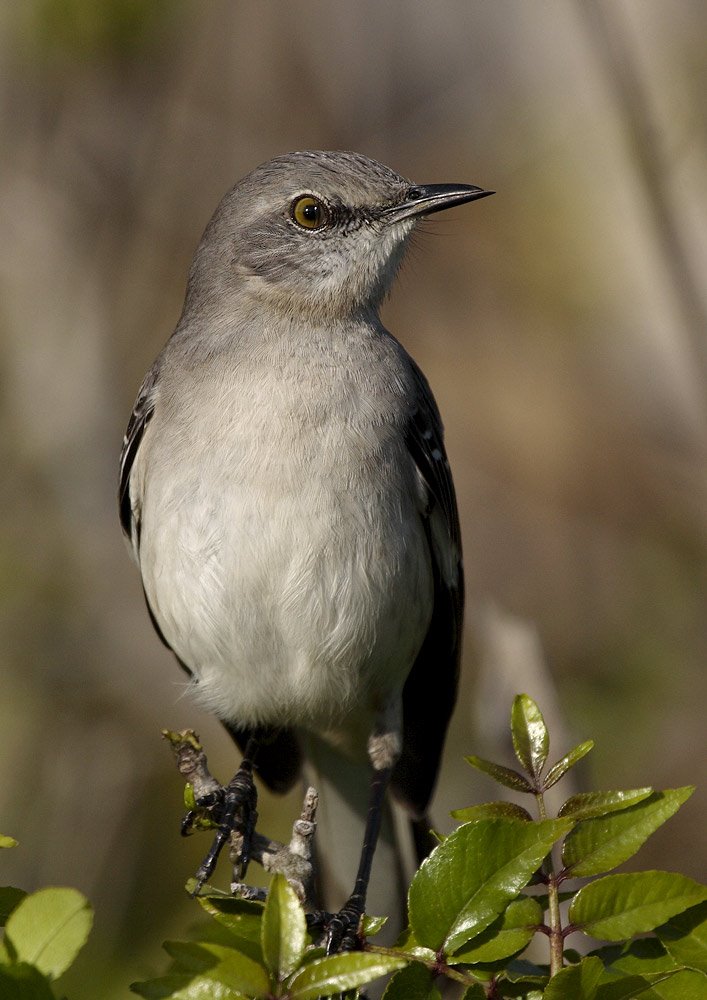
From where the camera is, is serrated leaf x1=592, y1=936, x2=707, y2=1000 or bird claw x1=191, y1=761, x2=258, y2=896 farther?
bird claw x1=191, y1=761, x2=258, y2=896

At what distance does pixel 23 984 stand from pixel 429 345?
7.41 metres

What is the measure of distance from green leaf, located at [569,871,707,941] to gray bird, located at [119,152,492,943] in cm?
143

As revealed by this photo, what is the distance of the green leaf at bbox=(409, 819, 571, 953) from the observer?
7.64 feet

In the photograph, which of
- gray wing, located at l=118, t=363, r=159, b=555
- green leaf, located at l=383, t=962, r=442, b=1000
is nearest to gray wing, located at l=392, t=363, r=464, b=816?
gray wing, located at l=118, t=363, r=159, b=555

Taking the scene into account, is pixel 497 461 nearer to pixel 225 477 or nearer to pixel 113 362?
pixel 113 362

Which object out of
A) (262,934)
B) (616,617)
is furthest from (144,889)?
Answer: (262,934)

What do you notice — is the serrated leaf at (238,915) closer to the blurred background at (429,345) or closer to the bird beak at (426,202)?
the blurred background at (429,345)

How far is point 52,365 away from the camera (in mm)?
6496

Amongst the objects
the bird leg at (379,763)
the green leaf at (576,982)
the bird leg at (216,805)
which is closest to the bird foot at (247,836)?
the bird leg at (216,805)

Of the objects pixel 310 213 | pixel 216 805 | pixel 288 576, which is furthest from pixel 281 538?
pixel 310 213

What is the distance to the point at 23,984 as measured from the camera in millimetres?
1954

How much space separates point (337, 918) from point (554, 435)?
552 cm

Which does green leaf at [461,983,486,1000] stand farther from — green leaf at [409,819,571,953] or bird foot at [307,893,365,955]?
bird foot at [307,893,365,955]

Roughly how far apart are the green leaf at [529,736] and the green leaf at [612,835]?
154 mm
